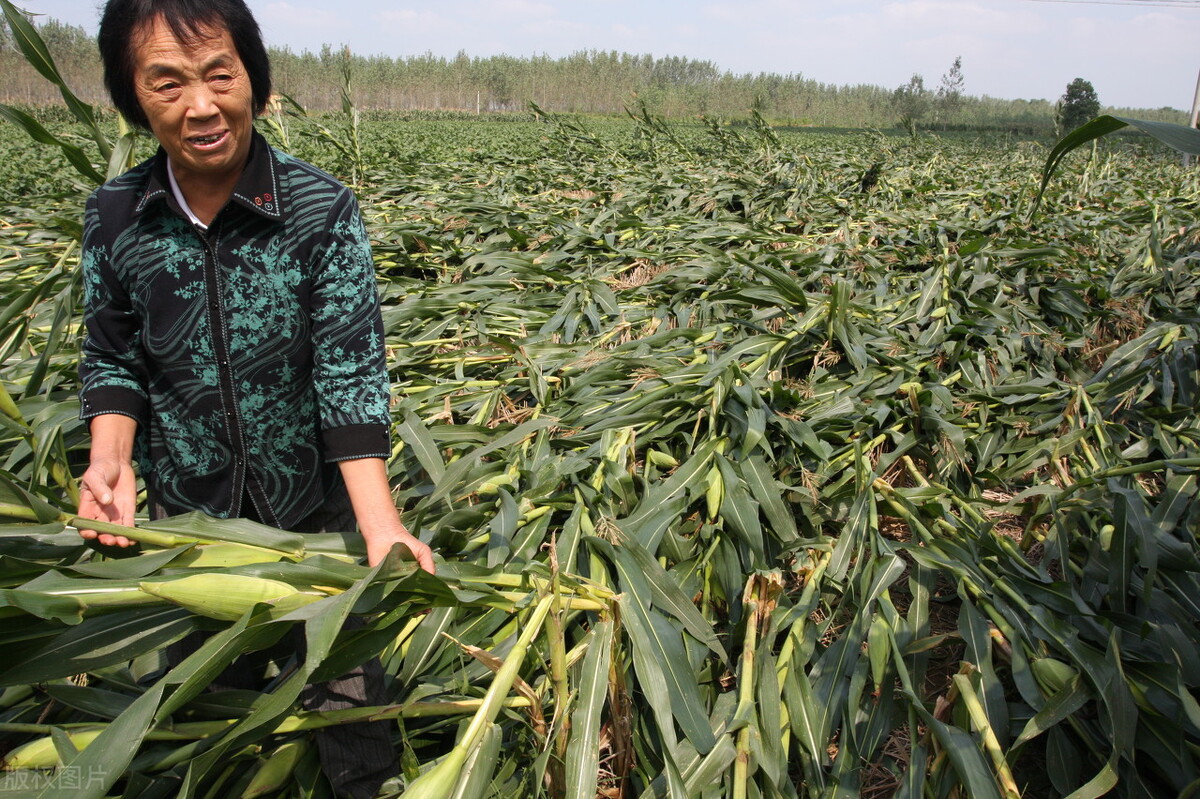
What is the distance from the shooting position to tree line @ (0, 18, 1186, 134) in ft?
135

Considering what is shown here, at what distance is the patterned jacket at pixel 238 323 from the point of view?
3.90ft

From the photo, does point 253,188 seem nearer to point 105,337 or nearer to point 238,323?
point 238,323

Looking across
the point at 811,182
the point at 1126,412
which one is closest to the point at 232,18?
the point at 1126,412

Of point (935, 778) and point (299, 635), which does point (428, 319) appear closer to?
point (299, 635)

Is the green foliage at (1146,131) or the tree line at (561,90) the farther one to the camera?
the tree line at (561,90)

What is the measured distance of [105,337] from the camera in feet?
4.05

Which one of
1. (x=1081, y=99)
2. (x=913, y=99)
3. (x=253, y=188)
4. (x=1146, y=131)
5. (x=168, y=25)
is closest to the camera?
(x=1146, y=131)

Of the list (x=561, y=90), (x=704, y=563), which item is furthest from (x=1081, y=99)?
(x=561, y=90)

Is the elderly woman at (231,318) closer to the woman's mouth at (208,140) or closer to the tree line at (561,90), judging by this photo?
the woman's mouth at (208,140)

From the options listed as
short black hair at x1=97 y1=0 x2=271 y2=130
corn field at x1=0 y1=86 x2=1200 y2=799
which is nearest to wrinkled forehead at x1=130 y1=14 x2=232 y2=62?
short black hair at x1=97 y1=0 x2=271 y2=130

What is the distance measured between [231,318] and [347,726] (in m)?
0.70

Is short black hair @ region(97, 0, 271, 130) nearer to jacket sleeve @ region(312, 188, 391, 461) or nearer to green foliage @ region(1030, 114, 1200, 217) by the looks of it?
jacket sleeve @ region(312, 188, 391, 461)

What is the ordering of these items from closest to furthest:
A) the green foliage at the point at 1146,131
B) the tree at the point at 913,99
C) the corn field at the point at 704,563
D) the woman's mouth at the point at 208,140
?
the green foliage at the point at 1146,131 → the corn field at the point at 704,563 → the woman's mouth at the point at 208,140 → the tree at the point at 913,99

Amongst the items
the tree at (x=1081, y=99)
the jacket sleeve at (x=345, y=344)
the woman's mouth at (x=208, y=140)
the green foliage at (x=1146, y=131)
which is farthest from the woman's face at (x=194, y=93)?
the tree at (x=1081, y=99)
